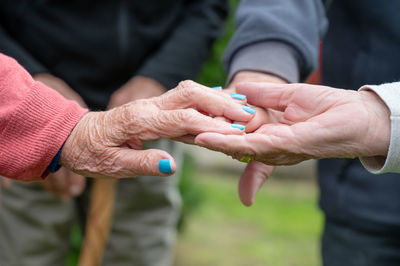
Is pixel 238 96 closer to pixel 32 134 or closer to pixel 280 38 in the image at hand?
pixel 280 38

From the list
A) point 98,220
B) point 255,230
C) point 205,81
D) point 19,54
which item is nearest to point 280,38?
point 19,54

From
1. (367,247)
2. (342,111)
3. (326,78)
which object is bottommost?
(367,247)

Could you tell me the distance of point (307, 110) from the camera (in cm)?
134

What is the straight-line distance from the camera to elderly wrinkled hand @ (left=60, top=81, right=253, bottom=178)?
127 centimetres

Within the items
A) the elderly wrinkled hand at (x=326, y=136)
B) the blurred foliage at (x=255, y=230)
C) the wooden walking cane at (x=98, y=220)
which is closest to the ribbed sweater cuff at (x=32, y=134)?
the elderly wrinkled hand at (x=326, y=136)

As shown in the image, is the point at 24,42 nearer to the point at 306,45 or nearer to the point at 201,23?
the point at 201,23

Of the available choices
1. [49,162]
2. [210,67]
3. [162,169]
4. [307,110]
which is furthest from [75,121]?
[210,67]

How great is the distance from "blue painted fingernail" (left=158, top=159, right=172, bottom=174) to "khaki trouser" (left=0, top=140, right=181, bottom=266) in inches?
37.7

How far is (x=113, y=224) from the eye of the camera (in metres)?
2.29

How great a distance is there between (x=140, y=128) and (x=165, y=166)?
148mm

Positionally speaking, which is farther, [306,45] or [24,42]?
[24,42]

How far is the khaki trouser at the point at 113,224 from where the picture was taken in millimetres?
2174

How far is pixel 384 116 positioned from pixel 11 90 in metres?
0.97

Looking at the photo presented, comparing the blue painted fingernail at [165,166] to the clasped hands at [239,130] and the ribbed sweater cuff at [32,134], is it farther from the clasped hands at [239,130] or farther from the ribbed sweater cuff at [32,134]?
the ribbed sweater cuff at [32,134]
